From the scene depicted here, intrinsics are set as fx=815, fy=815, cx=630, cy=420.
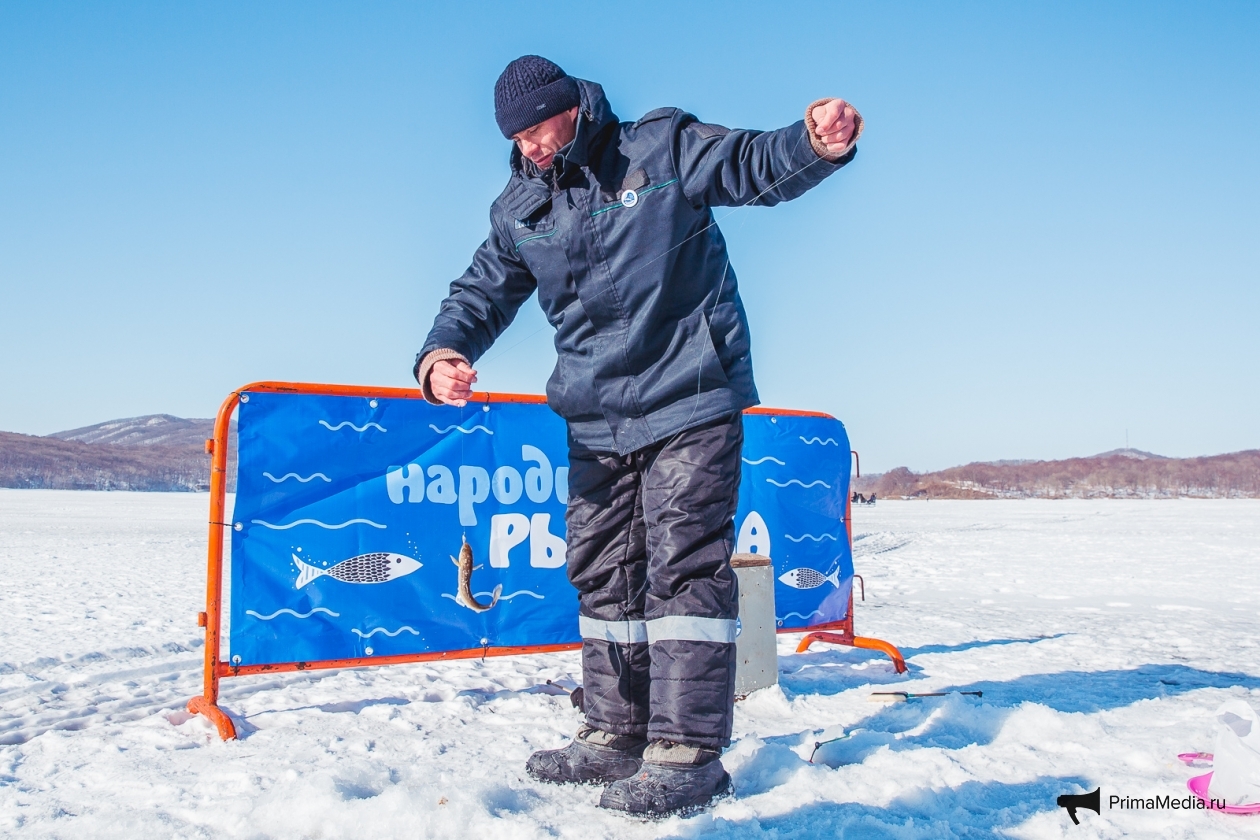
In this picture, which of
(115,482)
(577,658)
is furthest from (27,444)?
(577,658)

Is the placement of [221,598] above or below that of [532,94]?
below

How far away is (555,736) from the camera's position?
249 centimetres

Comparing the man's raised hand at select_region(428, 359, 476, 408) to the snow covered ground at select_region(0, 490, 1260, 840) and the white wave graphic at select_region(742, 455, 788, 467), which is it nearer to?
the snow covered ground at select_region(0, 490, 1260, 840)

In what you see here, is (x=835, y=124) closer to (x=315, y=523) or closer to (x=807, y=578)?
Result: (x=315, y=523)

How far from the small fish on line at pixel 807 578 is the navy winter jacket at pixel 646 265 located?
2.17 meters

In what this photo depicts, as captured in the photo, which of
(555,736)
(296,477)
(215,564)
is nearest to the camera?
(555,736)

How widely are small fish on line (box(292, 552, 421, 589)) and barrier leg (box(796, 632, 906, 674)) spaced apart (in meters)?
1.98

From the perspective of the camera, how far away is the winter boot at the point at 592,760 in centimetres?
200

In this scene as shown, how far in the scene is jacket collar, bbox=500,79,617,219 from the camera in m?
2.03

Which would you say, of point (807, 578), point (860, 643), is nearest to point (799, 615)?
point (807, 578)

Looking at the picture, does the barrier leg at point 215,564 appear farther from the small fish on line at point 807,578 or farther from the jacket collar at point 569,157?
the small fish on line at point 807,578

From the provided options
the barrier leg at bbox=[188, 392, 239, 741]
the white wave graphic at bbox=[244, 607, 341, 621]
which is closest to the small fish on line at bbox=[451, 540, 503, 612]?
the white wave graphic at bbox=[244, 607, 341, 621]

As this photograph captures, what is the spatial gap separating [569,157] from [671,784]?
4.85ft

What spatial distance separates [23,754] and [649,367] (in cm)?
203
